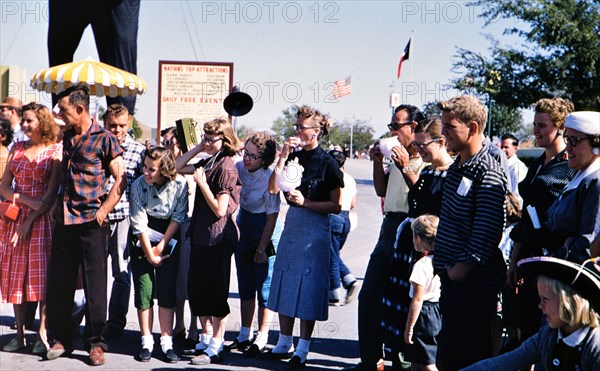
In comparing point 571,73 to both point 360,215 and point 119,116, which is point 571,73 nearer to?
point 360,215

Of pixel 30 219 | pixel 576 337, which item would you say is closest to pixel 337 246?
pixel 30 219

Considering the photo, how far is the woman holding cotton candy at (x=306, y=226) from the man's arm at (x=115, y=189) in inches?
48.0

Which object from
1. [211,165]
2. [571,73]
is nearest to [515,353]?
[211,165]

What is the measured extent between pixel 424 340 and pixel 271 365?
60.2 inches

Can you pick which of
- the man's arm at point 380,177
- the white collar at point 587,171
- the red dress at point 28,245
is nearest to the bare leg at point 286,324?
the man's arm at point 380,177

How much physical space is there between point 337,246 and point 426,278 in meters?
3.72

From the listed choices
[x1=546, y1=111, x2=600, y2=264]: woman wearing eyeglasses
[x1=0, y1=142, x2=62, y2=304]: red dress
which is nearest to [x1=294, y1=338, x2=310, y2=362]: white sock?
[x1=0, y1=142, x2=62, y2=304]: red dress

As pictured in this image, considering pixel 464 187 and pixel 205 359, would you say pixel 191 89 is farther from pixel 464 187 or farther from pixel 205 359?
pixel 464 187

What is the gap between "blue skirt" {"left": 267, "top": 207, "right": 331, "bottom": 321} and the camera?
615cm

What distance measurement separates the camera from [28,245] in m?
6.48

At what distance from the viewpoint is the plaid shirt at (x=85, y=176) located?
6145 mm

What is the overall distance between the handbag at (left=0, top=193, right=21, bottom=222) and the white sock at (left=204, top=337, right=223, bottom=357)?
76.0 inches

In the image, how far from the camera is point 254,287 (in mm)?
6656

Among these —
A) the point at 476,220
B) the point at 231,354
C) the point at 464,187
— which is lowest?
the point at 231,354
